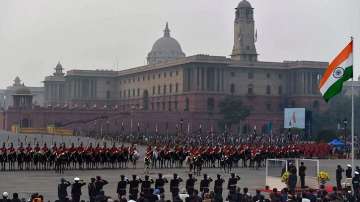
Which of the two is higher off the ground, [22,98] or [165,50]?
[165,50]

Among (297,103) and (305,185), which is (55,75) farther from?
(305,185)

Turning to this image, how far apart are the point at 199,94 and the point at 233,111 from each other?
690cm

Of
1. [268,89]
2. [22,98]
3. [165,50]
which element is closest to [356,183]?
[268,89]

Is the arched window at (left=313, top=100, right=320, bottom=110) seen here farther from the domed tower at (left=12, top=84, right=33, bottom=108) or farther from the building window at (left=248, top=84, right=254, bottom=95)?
the domed tower at (left=12, top=84, right=33, bottom=108)

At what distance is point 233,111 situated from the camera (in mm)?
109562

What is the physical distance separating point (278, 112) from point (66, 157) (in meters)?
87.6

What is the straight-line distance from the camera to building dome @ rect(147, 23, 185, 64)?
158 meters

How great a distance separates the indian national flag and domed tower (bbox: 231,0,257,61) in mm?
95332

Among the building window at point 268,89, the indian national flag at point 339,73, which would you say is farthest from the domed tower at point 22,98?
the indian national flag at point 339,73

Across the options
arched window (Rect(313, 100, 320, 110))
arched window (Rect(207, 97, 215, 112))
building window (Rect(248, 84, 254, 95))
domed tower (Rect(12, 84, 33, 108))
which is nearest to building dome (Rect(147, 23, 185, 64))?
building window (Rect(248, 84, 254, 95))

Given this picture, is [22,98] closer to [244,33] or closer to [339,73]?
[244,33]

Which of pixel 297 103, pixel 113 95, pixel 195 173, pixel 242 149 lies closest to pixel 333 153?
pixel 242 149

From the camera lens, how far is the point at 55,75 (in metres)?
161

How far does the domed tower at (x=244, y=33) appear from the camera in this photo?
402 feet
